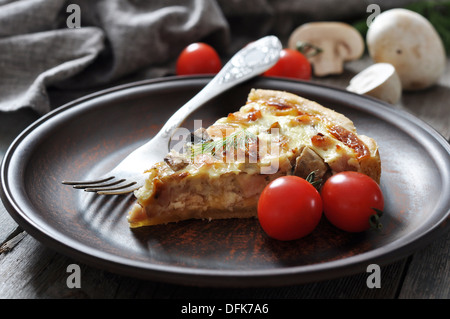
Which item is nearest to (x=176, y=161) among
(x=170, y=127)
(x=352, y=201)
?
(x=170, y=127)

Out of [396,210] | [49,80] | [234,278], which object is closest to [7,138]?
[49,80]

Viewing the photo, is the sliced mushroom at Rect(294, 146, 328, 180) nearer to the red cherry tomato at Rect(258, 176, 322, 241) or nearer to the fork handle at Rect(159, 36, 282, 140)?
the red cherry tomato at Rect(258, 176, 322, 241)

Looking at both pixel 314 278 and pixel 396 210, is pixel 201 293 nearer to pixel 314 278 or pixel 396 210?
pixel 314 278

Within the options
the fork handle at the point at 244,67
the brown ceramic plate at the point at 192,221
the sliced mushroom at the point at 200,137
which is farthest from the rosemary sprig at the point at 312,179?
the fork handle at the point at 244,67

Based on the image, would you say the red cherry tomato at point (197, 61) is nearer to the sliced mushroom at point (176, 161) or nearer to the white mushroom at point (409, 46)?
the white mushroom at point (409, 46)

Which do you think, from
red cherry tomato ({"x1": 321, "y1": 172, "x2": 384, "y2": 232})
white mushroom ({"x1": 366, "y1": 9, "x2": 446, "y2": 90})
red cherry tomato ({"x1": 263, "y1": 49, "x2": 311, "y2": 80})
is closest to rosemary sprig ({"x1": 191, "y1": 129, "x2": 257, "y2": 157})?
red cherry tomato ({"x1": 321, "y1": 172, "x2": 384, "y2": 232})
